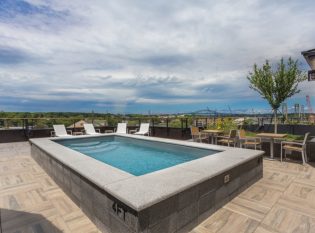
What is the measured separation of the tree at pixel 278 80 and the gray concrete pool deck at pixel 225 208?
4.76 meters

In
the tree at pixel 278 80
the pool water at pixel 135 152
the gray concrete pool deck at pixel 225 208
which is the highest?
the tree at pixel 278 80

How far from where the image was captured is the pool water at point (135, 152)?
15.3 feet

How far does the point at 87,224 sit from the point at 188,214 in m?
1.21

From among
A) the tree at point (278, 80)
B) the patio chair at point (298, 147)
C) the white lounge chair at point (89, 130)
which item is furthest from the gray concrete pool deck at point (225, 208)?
the white lounge chair at point (89, 130)

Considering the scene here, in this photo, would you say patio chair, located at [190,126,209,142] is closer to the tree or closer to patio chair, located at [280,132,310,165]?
patio chair, located at [280,132,310,165]

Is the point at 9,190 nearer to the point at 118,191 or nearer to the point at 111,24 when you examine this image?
the point at 118,191

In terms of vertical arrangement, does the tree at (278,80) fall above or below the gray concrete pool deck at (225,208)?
above

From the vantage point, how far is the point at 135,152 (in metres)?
6.14

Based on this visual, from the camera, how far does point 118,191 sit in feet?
6.36

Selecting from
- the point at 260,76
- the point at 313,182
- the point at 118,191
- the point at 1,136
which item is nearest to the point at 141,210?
the point at 118,191

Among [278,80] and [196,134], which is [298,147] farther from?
[278,80]

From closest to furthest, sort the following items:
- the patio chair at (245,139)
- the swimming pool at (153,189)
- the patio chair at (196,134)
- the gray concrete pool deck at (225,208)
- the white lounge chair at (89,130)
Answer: the swimming pool at (153,189)
the gray concrete pool deck at (225,208)
the patio chair at (245,139)
the patio chair at (196,134)
the white lounge chair at (89,130)

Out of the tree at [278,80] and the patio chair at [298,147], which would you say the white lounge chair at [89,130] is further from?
the tree at [278,80]

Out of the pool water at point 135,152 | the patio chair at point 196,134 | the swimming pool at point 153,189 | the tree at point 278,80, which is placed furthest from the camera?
the tree at point 278,80
